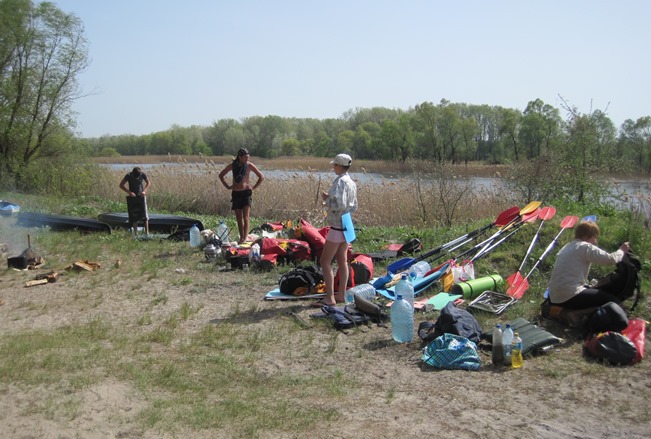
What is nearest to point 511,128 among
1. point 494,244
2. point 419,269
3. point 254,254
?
point 494,244

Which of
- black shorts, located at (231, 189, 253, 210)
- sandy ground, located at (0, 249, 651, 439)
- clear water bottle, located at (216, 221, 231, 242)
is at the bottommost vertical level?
sandy ground, located at (0, 249, 651, 439)

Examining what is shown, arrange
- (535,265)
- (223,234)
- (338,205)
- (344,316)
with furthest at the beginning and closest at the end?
(223,234), (535,265), (338,205), (344,316)

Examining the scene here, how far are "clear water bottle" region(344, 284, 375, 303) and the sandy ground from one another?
2.32ft

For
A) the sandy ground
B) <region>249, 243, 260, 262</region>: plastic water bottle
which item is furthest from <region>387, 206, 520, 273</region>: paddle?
<region>249, 243, 260, 262</region>: plastic water bottle

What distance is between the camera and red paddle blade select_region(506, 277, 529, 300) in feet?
20.3

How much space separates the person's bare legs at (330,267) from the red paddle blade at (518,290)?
188 cm

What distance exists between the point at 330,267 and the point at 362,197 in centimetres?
813

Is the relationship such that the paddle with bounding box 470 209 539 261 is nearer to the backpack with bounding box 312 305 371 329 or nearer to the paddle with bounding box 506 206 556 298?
the paddle with bounding box 506 206 556 298

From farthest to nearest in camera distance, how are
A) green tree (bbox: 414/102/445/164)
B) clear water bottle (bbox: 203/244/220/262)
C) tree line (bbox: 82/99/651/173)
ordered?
green tree (bbox: 414/102/445/164)
tree line (bbox: 82/99/651/173)
clear water bottle (bbox: 203/244/220/262)

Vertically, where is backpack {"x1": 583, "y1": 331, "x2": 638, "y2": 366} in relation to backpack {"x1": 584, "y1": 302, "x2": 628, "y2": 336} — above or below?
below

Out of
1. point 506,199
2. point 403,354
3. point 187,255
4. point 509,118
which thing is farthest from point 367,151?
point 403,354

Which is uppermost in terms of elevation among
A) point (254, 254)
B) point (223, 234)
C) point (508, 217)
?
point (508, 217)

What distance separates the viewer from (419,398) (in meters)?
3.95

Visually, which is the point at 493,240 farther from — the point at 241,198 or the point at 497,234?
the point at 241,198
